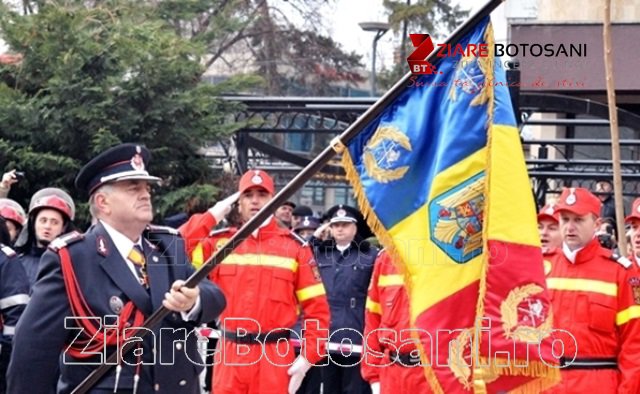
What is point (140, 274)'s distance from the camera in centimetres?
662

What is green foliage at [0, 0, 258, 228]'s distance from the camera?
13961mm

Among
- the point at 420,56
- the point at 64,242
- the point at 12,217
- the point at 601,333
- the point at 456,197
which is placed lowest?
the point at 601,333

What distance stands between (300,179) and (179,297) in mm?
778

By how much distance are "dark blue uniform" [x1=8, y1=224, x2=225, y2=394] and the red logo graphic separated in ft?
4.73

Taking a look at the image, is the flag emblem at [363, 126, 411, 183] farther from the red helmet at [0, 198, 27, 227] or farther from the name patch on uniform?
the red helmet at [0, 198, 27, 227]

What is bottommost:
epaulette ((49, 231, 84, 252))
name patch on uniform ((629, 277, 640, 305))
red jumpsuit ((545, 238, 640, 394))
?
red jumpsuit ((545, 238, 640, 394))

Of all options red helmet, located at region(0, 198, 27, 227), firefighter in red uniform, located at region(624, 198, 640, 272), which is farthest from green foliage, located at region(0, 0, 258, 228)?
firefighter in red uniform, located at region(624, 198, 640, 272)

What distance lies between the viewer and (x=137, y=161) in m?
6.76

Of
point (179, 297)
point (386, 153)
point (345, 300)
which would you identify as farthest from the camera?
point (345, 300)

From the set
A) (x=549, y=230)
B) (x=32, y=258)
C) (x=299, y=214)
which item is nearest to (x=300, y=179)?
(x=549, y=230)

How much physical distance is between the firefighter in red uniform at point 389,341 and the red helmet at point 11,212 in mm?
3295

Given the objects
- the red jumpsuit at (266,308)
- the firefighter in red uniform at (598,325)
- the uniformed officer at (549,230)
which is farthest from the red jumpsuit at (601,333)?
the red jumpsuit at (266,308)

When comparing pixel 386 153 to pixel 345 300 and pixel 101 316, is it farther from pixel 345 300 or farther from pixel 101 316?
pixel 345 300

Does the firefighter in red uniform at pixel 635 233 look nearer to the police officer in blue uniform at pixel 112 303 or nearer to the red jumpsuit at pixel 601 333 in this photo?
the red jumpsuit at pixel 601 333
